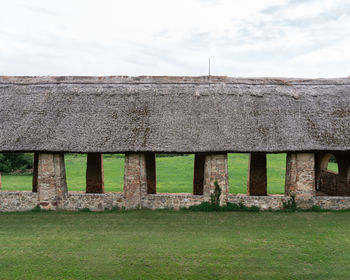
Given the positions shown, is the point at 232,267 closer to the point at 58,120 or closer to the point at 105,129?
the point at 105,129

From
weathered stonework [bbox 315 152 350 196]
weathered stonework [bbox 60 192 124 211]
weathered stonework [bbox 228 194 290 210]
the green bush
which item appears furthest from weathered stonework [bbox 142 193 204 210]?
the green bush

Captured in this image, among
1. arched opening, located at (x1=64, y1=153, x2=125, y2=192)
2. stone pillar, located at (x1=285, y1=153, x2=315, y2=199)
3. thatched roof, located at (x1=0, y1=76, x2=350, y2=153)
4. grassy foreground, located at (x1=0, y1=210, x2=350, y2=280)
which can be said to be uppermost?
thatched roof, located at (x1=0, y1=76, x2=350, y2=153)

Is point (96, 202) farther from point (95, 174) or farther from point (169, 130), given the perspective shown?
point (169, 130)

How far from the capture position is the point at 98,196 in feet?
44.8

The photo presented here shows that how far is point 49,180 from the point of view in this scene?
44.5ft

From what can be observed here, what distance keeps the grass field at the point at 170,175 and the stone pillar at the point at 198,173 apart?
2.42 m

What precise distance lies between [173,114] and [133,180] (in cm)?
333

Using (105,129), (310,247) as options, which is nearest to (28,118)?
(105,129)

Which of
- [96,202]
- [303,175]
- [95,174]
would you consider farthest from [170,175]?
[303,175]

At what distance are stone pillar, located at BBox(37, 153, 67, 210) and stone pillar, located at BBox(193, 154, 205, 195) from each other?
21.2ft

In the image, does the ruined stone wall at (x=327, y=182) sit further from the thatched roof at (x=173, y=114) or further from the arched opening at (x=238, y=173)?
the thatched roof at (x=173, y=114)

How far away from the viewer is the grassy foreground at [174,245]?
804 centimetres

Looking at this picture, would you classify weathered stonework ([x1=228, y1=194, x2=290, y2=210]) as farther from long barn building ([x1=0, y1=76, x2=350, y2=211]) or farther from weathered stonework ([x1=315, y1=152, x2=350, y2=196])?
weathered stonework ([x1=315, y1=152, x2=350, y2=196])

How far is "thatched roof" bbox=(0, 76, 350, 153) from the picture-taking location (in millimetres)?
13188
